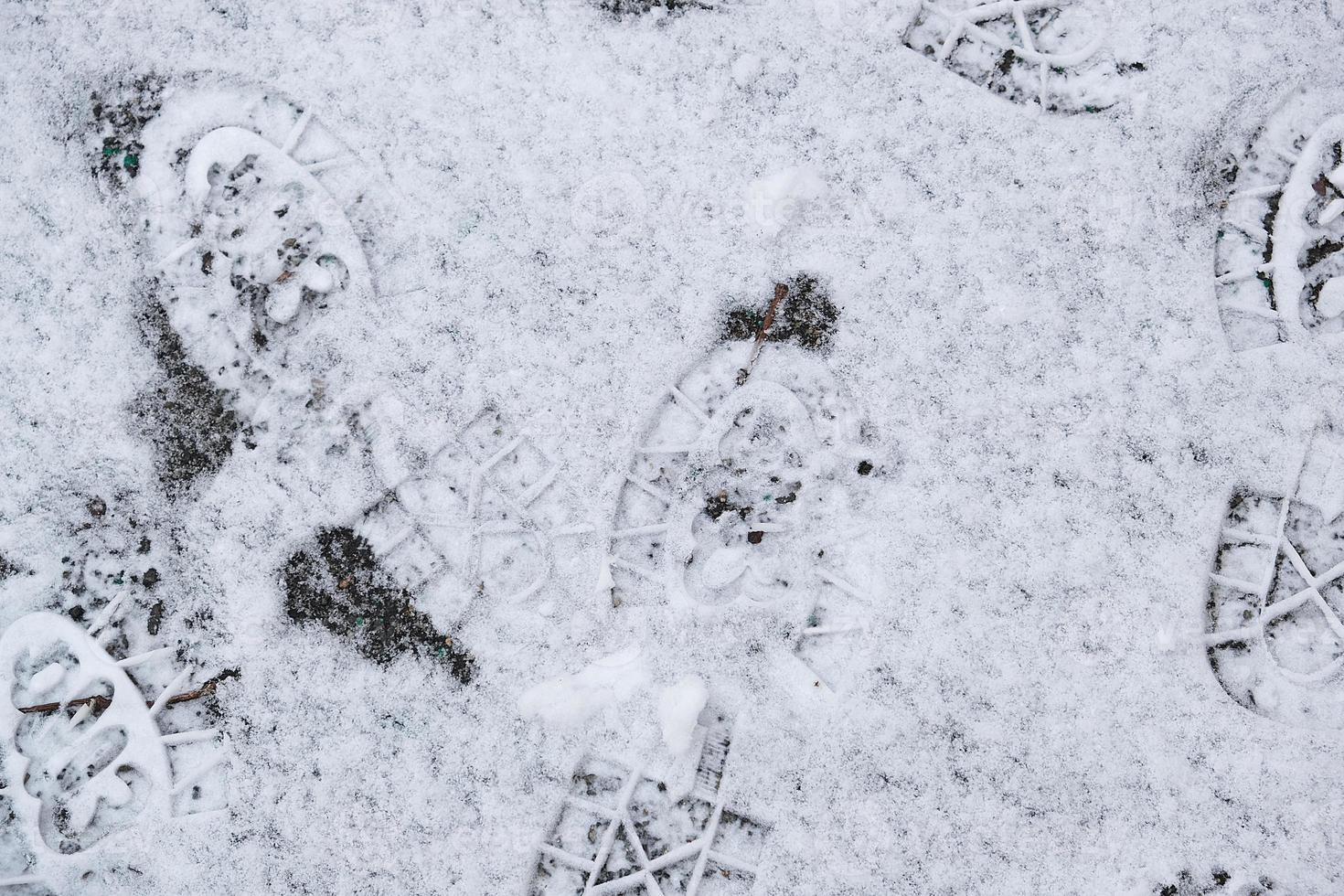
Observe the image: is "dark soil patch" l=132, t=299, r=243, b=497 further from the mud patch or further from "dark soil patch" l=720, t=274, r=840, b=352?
the mud patch

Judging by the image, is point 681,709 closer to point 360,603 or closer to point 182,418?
point 360,603

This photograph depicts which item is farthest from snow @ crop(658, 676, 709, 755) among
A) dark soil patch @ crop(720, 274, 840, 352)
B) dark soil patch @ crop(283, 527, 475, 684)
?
dark soil patch @ crop(720, 274, 840, 352)

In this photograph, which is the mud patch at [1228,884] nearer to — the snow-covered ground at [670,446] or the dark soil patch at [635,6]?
the snow-covered ground at [670,446]

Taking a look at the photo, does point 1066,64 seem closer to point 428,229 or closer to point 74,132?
point 428,229

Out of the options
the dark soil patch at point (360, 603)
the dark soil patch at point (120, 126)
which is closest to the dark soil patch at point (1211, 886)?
the dark soil patch at point (360, 603)

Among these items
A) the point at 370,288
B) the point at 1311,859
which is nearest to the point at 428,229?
the point at 370,288

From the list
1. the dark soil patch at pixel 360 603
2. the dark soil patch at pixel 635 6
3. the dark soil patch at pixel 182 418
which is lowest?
the dark soil patch at pixel 360 603
